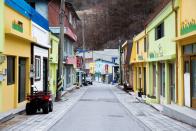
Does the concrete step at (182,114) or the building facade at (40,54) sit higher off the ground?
the building facade at (40,54)

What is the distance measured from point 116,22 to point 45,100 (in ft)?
281

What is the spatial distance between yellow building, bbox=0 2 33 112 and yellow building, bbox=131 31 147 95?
14.5 metres

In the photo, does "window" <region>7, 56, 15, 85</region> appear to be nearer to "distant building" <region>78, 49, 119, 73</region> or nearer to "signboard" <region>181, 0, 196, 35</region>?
"signboard" <region>181, 0, 196, 35</region>

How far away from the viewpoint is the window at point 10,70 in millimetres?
20484

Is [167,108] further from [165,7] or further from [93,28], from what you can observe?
[93,28]

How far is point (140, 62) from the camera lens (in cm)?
4088

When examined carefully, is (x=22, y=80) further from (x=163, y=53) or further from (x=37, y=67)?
(x=163, y=53)

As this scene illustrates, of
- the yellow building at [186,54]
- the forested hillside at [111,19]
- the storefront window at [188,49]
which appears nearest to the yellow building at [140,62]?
the yellow building at [186,54]

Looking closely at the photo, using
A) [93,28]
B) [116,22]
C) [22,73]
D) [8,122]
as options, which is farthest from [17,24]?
[93,28]

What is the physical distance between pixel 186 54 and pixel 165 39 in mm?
5795

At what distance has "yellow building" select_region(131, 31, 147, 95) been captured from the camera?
38.4m

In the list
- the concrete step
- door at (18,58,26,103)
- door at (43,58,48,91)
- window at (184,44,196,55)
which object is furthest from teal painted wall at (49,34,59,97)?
the concrete step

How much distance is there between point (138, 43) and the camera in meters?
43.6

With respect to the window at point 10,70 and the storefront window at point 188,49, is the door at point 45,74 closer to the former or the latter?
the window at point 10,70
